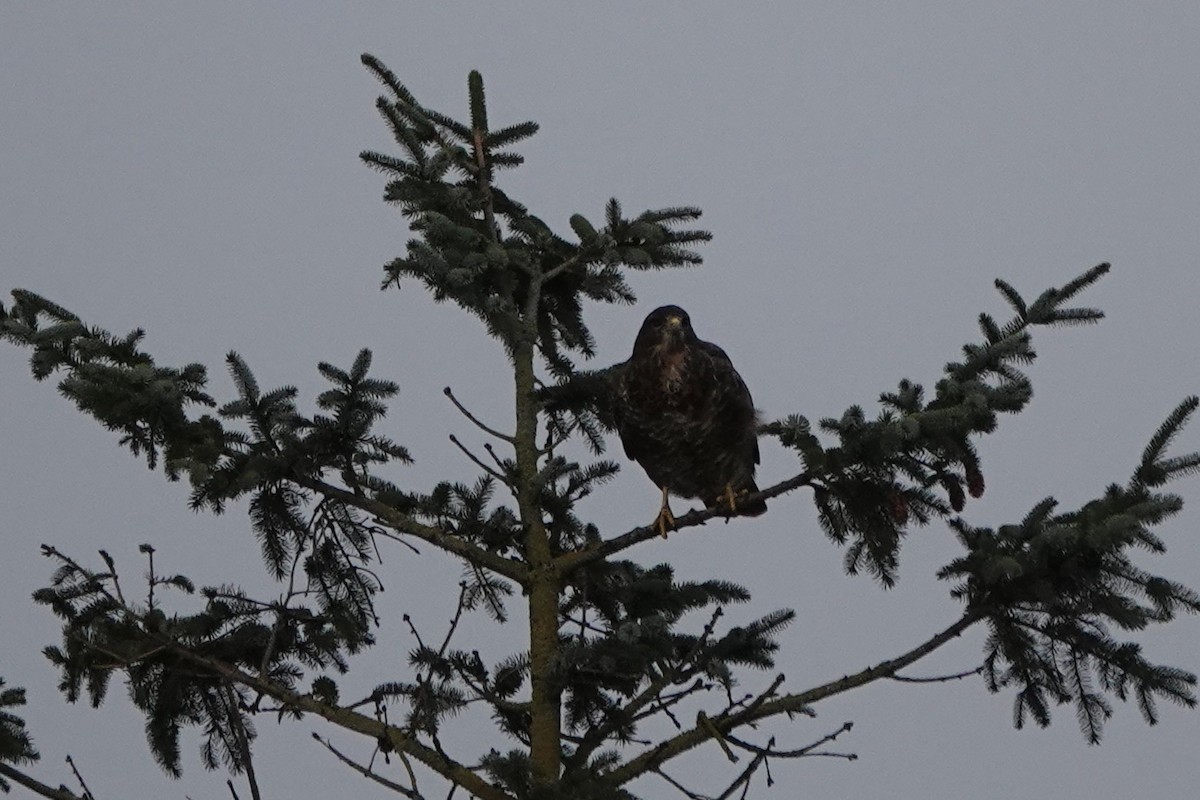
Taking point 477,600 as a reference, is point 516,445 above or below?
above

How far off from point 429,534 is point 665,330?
5.46ft

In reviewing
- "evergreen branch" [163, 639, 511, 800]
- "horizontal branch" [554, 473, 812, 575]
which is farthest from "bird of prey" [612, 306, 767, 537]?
"evergreen branch" [163, 639, 511, 800]

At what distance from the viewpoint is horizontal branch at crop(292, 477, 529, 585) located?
571 cm

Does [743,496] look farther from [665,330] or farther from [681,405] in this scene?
[665,330]

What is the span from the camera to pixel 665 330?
6.88 metres

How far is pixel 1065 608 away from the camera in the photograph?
469 centimetres

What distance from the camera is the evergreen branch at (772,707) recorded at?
4875mm

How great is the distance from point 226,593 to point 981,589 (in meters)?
2.65

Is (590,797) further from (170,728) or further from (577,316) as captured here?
(577,316)

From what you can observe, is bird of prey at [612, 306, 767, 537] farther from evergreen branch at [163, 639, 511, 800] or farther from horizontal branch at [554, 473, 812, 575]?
evergreen branch at [163, 639, 511, 800]

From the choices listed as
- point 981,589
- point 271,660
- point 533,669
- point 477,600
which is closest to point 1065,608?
point 981,589

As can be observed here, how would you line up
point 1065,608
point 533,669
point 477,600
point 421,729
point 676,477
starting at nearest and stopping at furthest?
point 1065,608, point 421,729, point 533,669, point 477,600, point 676,477

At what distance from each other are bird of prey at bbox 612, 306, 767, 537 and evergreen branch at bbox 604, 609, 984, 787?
1.52 meters

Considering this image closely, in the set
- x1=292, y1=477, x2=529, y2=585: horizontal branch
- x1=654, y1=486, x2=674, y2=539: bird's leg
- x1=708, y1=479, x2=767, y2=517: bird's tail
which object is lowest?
x1=292, y1=477, x2=529, y2=585: horizontal branch
